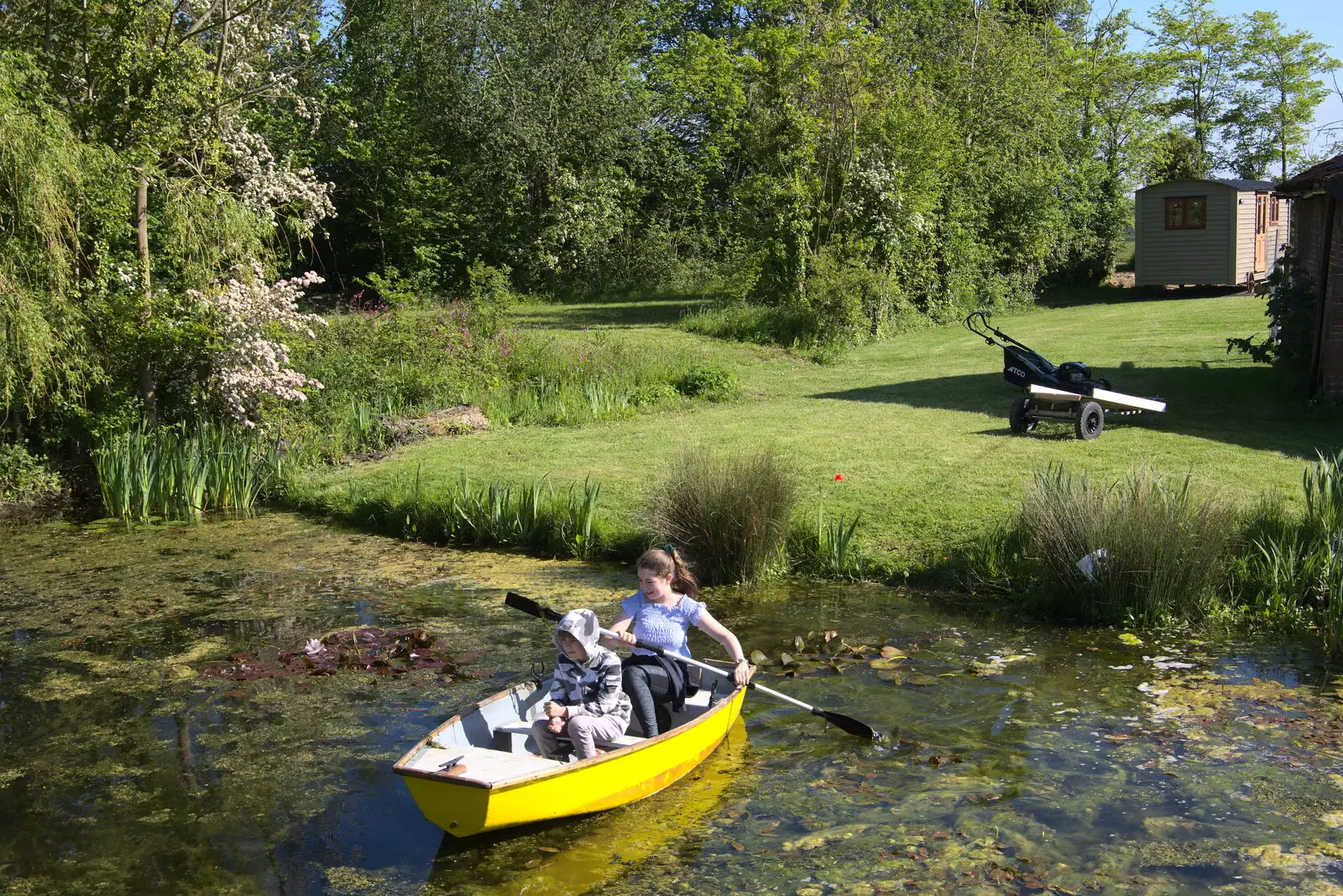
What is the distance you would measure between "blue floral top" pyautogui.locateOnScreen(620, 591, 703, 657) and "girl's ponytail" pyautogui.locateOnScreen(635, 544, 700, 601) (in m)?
0.14

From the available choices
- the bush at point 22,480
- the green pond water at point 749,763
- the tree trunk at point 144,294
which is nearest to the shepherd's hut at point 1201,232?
the green pond water at point 749,763

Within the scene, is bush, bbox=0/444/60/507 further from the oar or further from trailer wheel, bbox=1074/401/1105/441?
trailer wheel, bbox=1074/401/1105/441

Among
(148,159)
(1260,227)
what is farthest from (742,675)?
(1260,227)

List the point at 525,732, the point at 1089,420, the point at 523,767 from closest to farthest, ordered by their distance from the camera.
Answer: the point at 523,767, the point at 525,732, the point at 1089,420

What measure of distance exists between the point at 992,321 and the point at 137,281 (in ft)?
67.0

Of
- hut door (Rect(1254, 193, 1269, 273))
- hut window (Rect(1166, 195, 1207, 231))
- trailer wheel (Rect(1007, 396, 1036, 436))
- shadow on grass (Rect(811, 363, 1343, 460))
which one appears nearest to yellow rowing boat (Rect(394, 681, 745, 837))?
trailer wheel (Rect(1007, 396, 1036, 436))

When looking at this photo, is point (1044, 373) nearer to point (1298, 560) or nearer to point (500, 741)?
point (1298, 560)

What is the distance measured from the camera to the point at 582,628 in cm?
702

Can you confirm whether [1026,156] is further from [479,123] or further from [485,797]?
[485,797]

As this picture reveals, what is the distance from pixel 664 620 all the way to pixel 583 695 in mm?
922

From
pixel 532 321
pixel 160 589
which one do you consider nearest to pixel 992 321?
pixel 532 321

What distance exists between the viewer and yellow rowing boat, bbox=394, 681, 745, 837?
612 cm

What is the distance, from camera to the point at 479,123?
111 ft

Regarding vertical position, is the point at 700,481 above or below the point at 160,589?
above
